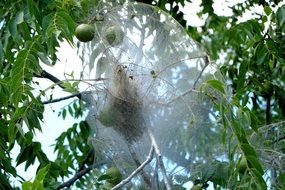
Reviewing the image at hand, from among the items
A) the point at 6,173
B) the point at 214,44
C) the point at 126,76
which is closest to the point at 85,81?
the point at 126,76

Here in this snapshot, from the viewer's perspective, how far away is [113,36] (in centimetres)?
317

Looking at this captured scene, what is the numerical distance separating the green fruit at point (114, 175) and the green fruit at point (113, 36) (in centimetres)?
54

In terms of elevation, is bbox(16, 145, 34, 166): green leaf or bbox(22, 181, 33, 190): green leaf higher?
bbox(16, 145, 34, 166): green leaf

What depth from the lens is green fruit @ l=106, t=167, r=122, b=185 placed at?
3092 millimetres

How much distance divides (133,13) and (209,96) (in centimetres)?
62

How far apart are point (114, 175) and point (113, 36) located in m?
0.59

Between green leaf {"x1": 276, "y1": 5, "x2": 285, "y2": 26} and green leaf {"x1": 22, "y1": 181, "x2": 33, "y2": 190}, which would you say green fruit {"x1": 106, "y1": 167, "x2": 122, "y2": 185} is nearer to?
green leaf {"x1": 22, "y1": 181, "x2": 33, "y2": 190}

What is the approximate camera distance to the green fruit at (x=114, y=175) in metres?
3.09

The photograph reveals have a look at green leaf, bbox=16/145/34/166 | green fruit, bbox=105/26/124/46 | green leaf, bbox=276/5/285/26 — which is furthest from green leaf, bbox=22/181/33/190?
green leaf, bbox=276/5/285/26

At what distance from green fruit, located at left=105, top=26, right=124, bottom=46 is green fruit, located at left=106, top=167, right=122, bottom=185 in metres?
0.54

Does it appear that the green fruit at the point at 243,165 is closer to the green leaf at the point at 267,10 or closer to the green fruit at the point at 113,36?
the green fruit at the point at 113,36

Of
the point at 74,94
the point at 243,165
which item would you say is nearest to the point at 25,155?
the point at 74,94

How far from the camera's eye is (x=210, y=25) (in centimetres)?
546

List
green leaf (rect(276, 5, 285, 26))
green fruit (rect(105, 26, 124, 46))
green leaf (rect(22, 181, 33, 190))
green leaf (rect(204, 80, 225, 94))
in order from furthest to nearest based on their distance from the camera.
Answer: green leaf (rect(276, 5, 285, 26)), green fruit (rect(105, 26, 124, 46)), green leaf (rect(204, 80, 225, 94)), green leaf (rect(22, 181, 33, 190))
